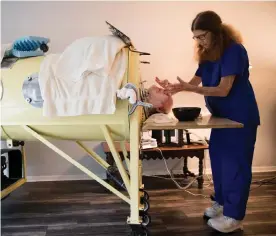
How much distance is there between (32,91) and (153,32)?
173cm

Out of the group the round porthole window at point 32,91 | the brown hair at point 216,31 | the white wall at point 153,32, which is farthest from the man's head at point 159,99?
the white wall at point 153,32

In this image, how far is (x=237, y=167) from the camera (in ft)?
6.32

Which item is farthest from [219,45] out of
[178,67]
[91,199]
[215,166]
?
[91,199]

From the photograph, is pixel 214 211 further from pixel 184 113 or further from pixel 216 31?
pixel 216 31

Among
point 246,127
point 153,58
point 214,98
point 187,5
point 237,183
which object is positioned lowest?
point 237,183

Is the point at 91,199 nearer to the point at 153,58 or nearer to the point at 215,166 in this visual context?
the point at 215,166

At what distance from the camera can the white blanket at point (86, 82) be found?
163cm

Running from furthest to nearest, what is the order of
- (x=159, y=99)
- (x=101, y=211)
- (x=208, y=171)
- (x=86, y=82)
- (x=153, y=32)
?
(x=208, y=171) < (x=153, y=32) < (x=101, y=211) < (x=159, y=99) < (x=86, y=82)

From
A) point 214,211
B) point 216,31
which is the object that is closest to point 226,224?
point 214,211

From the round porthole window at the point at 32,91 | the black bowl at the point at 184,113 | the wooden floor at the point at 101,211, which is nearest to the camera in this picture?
the round porthole window at the point at 32,91

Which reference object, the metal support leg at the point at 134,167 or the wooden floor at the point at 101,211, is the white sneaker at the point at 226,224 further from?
the metal support leg at the point at 134,167

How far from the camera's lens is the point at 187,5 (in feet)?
10.4

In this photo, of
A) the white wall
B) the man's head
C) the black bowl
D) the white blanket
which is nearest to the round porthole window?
the white blanket

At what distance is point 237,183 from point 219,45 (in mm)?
806
